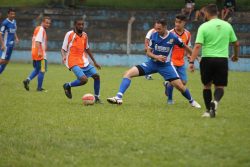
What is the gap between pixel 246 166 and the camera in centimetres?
673

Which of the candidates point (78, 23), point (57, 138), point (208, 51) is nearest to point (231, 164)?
point (57, 138)

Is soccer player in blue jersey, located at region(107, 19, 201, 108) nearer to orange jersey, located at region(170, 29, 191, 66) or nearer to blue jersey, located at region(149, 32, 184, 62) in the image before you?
blue jersey, located at region(149, 32, 184, 62)

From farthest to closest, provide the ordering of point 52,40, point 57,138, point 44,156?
point 52,40, point 57,138, point 44,156

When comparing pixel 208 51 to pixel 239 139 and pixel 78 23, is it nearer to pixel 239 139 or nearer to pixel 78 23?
pixel 239 139

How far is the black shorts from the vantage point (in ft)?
→ 34.3

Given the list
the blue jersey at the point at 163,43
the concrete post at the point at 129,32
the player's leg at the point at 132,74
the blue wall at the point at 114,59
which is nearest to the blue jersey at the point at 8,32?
the player's leg at the point at 132,74

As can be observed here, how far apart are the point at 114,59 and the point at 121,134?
23.4 m

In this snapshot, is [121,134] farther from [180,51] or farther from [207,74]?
[180,51]

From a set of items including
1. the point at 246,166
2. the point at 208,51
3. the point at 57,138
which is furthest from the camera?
the point at 208,51

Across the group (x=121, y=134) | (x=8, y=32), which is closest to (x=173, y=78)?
(x=121, y=134)

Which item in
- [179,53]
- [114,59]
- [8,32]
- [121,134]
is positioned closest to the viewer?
[121,134]

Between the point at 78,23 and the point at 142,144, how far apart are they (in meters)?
6.13

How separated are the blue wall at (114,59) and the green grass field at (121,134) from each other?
50.8 feet

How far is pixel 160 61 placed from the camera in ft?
41.2
